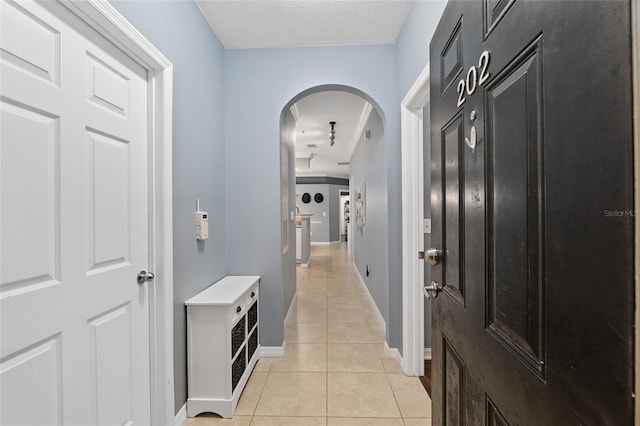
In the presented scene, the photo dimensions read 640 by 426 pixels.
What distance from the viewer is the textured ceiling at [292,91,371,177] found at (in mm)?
3654

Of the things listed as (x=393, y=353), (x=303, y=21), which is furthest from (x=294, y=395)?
(x=303, y=21)

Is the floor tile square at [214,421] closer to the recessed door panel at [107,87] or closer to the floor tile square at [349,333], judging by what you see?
the floor tile square at [349,333]

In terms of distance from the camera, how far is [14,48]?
841mm

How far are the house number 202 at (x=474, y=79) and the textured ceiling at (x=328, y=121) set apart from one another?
9.14 ft

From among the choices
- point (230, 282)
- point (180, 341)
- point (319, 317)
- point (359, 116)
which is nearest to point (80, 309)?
point (180, 341)

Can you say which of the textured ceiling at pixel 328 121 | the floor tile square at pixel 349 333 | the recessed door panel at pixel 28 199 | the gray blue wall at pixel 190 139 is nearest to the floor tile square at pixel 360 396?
the floor tile square at pixel 349 333

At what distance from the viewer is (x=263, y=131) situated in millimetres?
2395

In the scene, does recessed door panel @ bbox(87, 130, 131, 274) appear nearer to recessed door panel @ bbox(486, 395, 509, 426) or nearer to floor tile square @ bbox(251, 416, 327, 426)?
floor tile square @ bbox(251, 416, 327, 426)

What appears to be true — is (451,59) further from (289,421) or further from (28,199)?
(289,421)

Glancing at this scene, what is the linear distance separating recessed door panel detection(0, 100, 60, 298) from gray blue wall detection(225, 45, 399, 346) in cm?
146

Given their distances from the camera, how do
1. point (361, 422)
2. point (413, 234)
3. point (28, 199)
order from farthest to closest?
point (413, 234) < point (361, 422) < point (28, 199)

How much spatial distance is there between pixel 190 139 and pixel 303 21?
1.25 meters

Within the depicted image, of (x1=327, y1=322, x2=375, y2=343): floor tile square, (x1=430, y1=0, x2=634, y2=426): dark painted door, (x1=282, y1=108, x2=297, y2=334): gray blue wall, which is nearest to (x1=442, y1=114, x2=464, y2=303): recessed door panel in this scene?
(x1=430, y1=0, x2=634, y2=426): dark painted door

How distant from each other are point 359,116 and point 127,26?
3.44 metres
